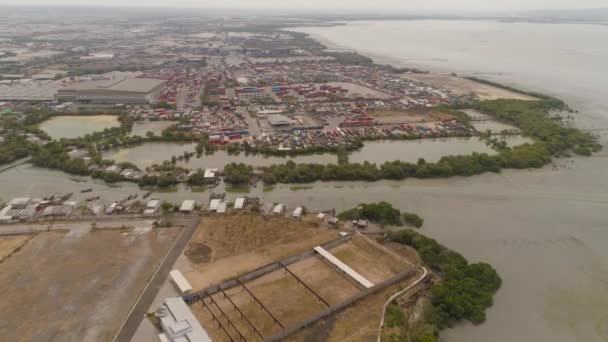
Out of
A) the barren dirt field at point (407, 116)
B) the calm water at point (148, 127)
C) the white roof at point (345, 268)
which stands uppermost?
the barren dirt field at point (407, 116)

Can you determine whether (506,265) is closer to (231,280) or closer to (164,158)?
(231,280)

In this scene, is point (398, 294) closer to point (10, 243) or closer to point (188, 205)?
point (188, 205)

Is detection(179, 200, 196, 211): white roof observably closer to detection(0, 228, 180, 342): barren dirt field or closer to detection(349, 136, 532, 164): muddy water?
detection(0, 228, 180, 342): barren dirt field

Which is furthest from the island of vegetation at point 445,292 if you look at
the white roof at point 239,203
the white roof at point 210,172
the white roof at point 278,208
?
the white roof at point 210,172

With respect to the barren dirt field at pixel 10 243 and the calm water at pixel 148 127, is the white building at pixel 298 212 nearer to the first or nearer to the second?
the barren dirt field at pixel 10 243

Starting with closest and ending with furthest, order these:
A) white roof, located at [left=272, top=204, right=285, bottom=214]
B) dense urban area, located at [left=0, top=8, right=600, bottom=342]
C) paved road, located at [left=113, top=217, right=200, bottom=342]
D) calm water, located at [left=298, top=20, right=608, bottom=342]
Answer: paved road, located at [left=113, top=217, right=200, bottom=342] → dense urban area, located at [left=0, top=8, right=600, bottom=342] → calm water, located at [left=298, top=20, right=608, bottom=342] → white roof, located at [left=272, top=204, right=285, bottom=214]

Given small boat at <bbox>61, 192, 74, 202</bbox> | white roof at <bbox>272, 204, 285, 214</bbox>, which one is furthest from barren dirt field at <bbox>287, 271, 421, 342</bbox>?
small boat at <bbox>61, 192, 74, 202</bbox>
